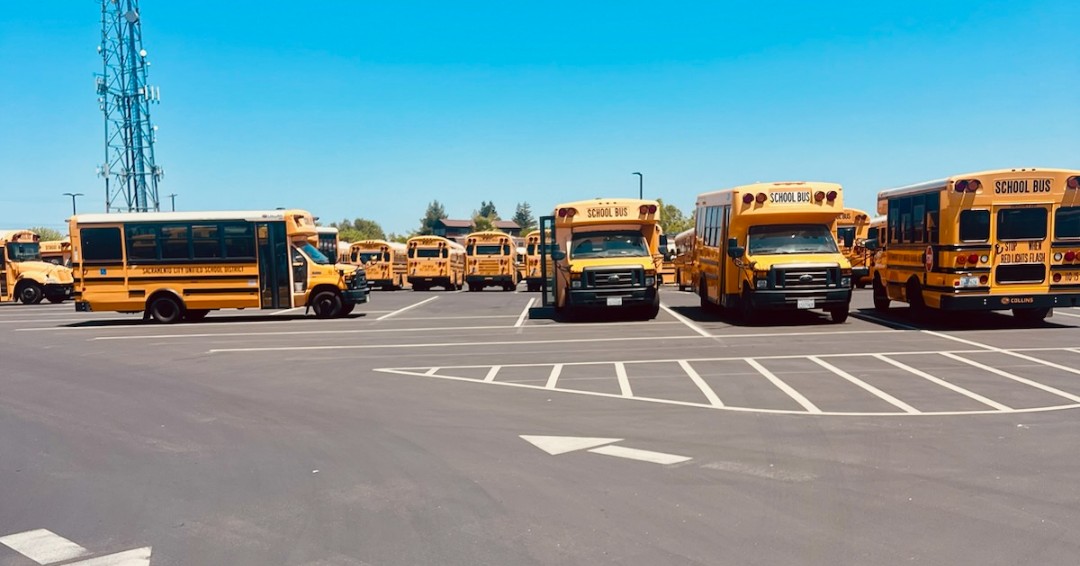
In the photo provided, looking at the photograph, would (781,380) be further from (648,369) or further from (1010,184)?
(1010,184)

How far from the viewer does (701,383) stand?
1045cm

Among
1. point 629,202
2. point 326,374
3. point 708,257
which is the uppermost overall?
point 629,202

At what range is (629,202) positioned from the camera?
1984 centimetres

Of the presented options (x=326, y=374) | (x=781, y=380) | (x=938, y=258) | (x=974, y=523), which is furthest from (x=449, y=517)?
(x=938, y=258)

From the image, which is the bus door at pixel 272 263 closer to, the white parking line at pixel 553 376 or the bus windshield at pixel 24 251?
the white parking line at pixel 553 376

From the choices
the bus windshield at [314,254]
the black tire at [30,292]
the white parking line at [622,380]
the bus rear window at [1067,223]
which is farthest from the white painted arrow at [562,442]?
the black tire at [30,292]

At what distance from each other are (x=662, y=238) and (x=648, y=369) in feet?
46.5

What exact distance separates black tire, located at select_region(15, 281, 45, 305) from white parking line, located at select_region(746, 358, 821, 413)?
101 feet

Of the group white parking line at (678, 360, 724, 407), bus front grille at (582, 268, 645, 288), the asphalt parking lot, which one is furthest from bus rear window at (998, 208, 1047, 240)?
white parking line at (678, 360, 724, 407)

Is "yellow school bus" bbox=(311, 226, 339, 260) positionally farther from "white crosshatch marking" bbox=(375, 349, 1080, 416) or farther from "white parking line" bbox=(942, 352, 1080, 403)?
"white parking line" bbox=(942, 352, 1080, 403)

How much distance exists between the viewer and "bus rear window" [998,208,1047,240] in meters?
15.6

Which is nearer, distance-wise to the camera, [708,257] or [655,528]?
[655,528]

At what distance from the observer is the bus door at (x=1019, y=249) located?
15.5 meters

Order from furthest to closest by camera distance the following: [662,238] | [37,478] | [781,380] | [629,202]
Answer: [662,238]
[629,202]
[781,380]
[37,478]
